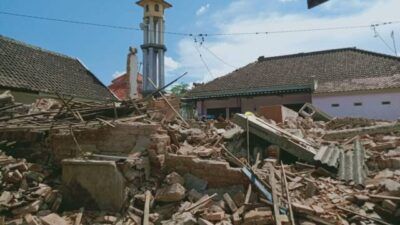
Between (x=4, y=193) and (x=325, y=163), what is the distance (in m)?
6.12

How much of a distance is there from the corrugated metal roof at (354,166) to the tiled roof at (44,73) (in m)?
12.2

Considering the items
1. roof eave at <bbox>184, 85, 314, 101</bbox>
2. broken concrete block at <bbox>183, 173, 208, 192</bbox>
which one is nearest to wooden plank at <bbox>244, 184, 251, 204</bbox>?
broken concrete block at <bbox>183, 173, 208, 192</bbox>

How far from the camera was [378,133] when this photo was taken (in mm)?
9367

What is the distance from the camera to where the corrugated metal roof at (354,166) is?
610 centimetres

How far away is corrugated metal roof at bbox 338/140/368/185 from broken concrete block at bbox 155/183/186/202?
118 inches

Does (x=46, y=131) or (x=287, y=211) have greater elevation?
(x=46, y=131)

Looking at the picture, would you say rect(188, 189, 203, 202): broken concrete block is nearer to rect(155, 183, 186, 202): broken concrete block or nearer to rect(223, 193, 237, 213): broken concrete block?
rect(155, 183, 186, 202): broken concrete block

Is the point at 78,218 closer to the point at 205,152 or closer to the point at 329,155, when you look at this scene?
the point at 205,152

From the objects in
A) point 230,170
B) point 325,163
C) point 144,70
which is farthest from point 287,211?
point 144,70

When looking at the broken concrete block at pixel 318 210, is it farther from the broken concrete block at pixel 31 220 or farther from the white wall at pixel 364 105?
the white wall at pixel 364 105

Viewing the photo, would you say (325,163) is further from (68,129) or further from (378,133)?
(68,129)

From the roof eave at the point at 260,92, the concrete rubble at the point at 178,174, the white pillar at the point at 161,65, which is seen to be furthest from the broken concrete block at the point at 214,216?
the white pillar at the point at 161,65

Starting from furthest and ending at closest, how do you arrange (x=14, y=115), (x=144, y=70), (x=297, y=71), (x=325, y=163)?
(x=144, y=70), (x=297, y=71), (x=14, y=115), (x=325, y=163)

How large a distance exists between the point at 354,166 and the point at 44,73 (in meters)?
17.1
